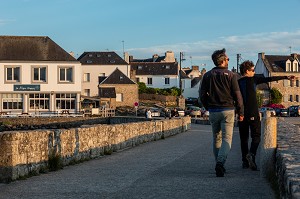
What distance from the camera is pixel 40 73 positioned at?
66750mm

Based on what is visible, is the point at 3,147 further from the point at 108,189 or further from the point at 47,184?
the point at 108,189

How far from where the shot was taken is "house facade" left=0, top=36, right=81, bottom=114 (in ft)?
216

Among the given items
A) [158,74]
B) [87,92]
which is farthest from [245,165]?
[158,74]

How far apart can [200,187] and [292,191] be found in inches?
124

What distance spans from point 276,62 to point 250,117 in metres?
93.6

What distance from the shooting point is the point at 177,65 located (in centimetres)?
11444

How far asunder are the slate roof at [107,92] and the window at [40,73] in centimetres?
1847

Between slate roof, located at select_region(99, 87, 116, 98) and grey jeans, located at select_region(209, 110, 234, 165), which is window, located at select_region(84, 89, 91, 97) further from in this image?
grey jeans, located at select_region(209, 110, 234, 165)

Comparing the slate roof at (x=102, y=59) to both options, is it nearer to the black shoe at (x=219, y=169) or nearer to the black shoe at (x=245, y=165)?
the black shoe at (x=245, y=165)

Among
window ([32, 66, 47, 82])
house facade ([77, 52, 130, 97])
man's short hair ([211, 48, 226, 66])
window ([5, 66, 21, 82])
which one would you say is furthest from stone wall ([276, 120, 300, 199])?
house facade ([77, 52, 130, 97])

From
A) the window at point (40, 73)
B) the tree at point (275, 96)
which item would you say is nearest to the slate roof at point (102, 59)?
the tree at point (275, 96)

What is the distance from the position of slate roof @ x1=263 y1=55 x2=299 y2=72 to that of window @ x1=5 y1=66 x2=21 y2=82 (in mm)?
47660

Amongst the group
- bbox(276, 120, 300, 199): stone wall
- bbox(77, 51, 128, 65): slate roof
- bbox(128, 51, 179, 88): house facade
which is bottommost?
bbox(276, 120, 300, 199): stone wall

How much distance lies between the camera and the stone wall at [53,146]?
9.89m
